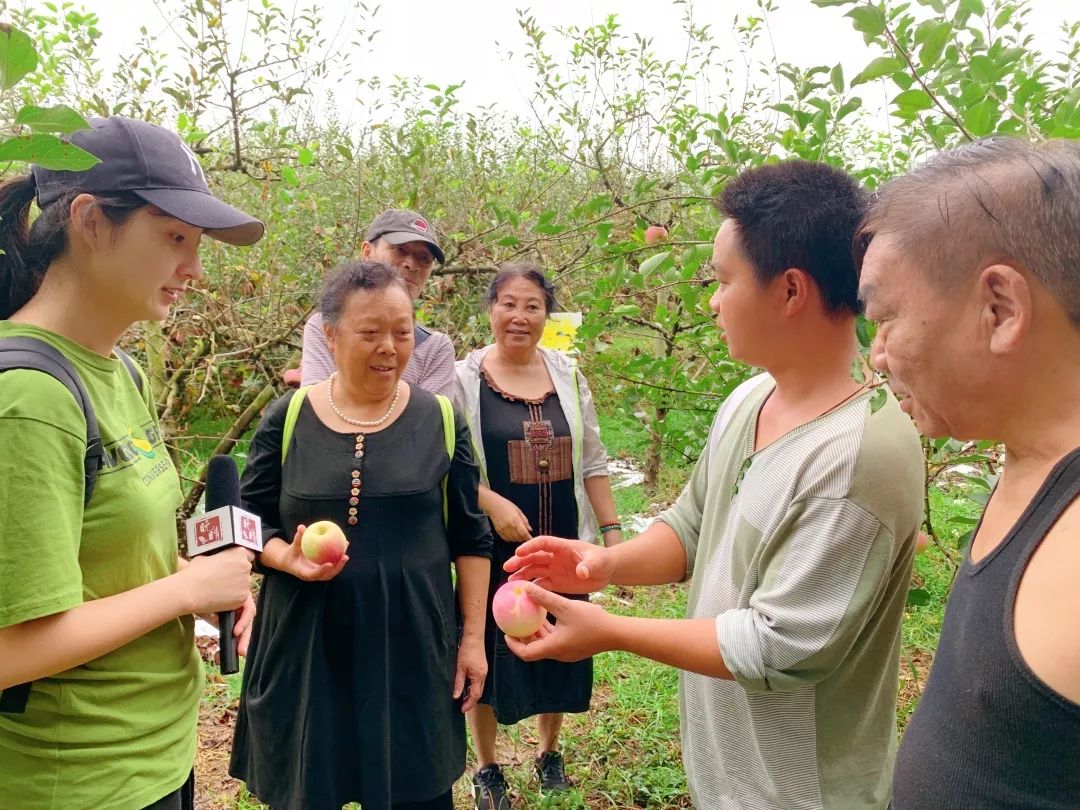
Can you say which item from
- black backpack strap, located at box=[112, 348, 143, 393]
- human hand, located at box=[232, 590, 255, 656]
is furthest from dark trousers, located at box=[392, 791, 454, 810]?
black backpack strap, located at box=[112, 348, 143, 393]

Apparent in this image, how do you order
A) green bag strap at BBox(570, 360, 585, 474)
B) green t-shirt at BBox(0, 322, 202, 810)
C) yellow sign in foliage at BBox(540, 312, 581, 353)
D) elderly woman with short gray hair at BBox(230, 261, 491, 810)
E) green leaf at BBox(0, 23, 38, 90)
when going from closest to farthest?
1. green leaf at BBox(0, 23, 38, 90)
2. green t-shirt at BBox(0, 322, 202, 810)
3. elderly woman with short gray hair at BBox(230, 261, 491, 810)
4. green bag strap at BBox(570, 360, 585, 474)
5. yellow sign in foliage at BBox(540, 312, 581, 353)

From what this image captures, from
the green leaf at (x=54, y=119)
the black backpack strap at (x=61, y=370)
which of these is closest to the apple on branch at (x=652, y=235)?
the black backpack strap at (x=61, y=370)

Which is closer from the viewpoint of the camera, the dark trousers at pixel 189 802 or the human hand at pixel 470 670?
the dark trousers at pixel 189 802

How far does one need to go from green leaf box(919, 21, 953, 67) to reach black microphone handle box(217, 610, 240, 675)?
1.58 meters

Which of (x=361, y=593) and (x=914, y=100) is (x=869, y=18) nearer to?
(x=914, y=100)

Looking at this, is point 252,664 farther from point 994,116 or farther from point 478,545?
point 994,116

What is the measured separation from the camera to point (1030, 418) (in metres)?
0.83

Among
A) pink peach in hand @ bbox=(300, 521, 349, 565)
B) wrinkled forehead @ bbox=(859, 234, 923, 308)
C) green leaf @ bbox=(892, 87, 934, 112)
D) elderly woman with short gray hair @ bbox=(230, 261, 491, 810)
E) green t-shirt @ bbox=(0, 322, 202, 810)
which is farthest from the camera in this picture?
elderly woman with short gray hair @ bbox=(230, 261, 491, 810)

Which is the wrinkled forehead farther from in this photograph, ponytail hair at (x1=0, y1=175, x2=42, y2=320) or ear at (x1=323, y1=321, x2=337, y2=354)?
ear at (x1=323, y1=321, x2=337, y2=354)

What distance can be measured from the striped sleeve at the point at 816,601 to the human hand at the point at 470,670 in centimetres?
97

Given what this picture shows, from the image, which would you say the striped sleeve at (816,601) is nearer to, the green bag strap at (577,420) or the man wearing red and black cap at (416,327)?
the man wearing red and black cap at (416,327)

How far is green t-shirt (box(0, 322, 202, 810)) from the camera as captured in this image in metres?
1.07

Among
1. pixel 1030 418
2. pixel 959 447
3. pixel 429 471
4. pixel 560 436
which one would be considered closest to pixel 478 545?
pixel 429 471

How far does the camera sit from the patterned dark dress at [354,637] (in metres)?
1.75
